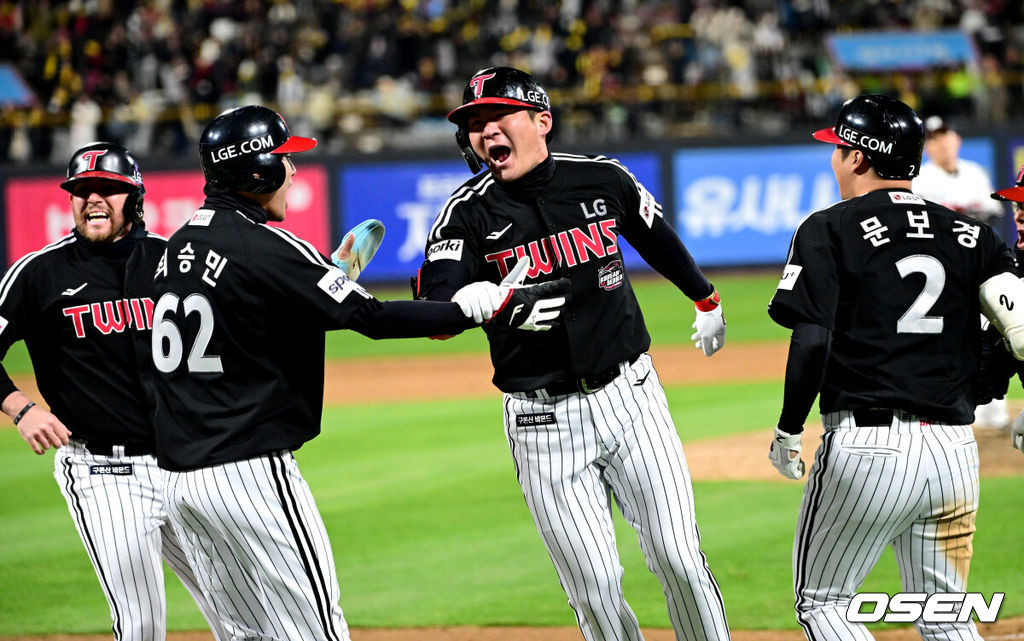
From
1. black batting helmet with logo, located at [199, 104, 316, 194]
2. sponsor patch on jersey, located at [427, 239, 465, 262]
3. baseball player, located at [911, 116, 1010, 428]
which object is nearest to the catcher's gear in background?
sponsor patch on jersey, located at [427, 239, 465, 262]

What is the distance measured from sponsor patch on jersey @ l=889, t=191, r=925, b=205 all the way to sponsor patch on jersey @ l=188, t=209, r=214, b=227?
7.59 feet

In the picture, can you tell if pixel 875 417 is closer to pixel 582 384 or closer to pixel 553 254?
pixel 582 384

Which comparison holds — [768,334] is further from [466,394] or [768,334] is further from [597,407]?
[597,407]

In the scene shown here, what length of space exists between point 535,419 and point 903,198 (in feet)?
5.12

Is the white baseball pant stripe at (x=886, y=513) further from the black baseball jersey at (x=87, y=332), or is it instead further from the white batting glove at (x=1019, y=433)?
the black baseball jersey at (x=87, y=332)

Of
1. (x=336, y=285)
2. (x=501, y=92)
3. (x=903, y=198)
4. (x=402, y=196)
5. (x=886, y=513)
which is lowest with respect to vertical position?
(x=402, y=196)

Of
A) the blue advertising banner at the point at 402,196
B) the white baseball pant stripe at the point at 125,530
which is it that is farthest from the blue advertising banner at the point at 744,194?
the white baseball pant stripe at the point at 125,530

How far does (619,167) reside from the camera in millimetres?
5023

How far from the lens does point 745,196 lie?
22.2 m

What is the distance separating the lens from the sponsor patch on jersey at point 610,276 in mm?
4789

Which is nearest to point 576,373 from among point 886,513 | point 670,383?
point 886,513

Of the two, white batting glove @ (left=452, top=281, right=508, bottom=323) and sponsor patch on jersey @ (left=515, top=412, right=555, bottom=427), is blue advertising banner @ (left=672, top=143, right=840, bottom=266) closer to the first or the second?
sponsor patch on jersey @ (left=515, top=412, right=555, bottom=427)

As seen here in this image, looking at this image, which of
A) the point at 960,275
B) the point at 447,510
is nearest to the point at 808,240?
the point at 960,275

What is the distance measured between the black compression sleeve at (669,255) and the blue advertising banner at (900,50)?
19580 mm
